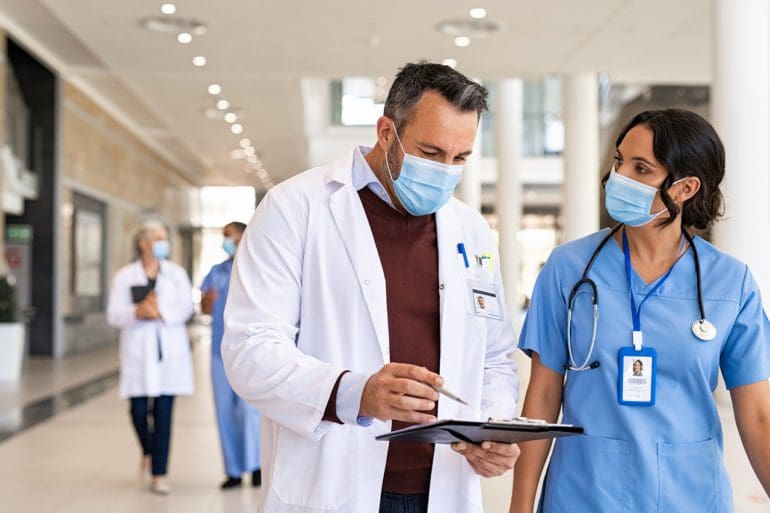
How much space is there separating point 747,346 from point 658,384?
262 millimetres

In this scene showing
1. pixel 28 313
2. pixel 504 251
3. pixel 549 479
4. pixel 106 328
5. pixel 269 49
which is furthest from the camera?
pixel 504 251

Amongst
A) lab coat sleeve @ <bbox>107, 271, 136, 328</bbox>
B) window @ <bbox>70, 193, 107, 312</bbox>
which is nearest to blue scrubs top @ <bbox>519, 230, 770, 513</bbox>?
lab coat sleeve @ <bbox>107, 271, 136, 328</bbox>

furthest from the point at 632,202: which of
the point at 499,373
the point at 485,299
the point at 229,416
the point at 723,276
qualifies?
the point at 229,416

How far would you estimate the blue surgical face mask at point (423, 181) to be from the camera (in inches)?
93.0

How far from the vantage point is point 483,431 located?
198 cm

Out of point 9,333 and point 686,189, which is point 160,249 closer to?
point 686,189

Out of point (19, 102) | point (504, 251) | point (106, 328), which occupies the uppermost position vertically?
point (19, 102)

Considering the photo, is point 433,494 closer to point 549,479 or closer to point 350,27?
point 549,479

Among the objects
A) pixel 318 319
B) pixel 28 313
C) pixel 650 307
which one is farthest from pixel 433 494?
pixel 28 313

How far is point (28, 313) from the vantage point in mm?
17188

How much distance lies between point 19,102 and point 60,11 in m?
5.42

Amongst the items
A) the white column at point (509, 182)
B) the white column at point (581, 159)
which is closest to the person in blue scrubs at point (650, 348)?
the white column at point (581, 159)

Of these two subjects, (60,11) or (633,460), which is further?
(60,11)

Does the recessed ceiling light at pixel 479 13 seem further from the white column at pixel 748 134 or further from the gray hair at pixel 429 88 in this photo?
the gray hair at pixel 429 88
